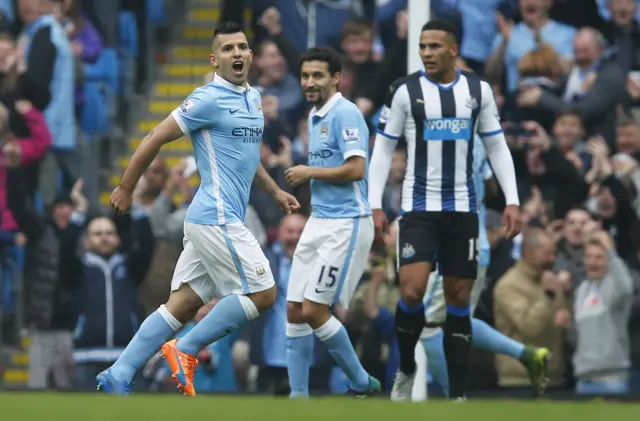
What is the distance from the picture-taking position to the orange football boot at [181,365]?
327 inches

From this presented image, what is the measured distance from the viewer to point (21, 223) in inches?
501

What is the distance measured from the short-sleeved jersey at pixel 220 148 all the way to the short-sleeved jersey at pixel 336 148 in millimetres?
760

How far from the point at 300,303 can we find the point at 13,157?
4.38 meters

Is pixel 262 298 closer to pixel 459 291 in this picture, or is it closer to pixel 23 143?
pixel 459 291

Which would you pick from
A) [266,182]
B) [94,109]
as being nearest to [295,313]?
[266,182]

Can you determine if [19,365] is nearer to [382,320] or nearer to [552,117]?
[382,320]

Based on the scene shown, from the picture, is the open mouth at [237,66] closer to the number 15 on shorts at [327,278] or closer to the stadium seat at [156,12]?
the number 15 on shorts at [327,278]

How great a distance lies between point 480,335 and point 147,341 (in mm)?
2687

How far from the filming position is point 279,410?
5.61 meters

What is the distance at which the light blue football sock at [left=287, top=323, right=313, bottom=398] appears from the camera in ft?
30.4

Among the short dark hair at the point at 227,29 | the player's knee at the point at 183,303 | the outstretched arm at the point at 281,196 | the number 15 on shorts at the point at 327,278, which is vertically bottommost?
the player's knee at the point at 183,303

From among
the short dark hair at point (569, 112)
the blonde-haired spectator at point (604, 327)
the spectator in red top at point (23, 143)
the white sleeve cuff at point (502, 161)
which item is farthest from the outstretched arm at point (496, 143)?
the spectator in red top at point (23, 143)

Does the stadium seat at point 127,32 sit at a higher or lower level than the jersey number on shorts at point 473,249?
higher

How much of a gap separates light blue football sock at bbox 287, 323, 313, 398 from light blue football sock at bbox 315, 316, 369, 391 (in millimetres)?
183
